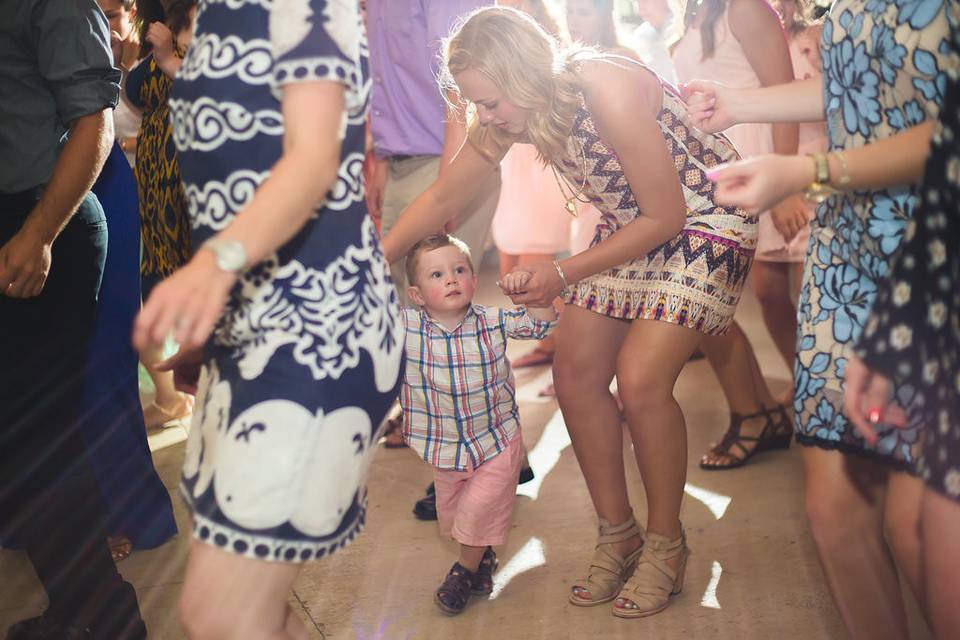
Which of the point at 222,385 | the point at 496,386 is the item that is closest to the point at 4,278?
the point at 222,385

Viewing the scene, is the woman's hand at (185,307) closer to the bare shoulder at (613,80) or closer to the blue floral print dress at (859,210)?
the blue floral print dress at (859,210)

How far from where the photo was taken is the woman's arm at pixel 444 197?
109 inches

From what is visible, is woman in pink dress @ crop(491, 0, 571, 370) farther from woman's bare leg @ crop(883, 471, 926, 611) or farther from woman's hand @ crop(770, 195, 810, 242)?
woman's bare leg @ crop(883, 471, 926, 611)

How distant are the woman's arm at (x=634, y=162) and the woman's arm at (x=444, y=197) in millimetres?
391

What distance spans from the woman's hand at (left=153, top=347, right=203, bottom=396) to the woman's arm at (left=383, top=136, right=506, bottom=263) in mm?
635

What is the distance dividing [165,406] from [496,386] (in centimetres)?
228

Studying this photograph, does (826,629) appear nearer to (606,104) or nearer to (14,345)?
(606,104)

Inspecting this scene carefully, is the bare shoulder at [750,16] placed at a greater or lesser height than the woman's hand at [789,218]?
greater

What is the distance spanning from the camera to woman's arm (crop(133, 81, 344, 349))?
1.36 metres

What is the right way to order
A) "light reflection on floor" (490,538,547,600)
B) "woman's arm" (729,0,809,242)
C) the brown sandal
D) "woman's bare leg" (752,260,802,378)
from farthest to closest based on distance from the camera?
"woman's bare leg" (752,260,802,378)
"woman's arm" (729,0,809,242)
the brown sandal
"light reflection on floor" (490,538,547,600)

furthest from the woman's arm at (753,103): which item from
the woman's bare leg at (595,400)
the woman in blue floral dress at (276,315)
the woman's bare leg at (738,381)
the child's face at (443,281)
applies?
the woman's bare leg at (738,381)

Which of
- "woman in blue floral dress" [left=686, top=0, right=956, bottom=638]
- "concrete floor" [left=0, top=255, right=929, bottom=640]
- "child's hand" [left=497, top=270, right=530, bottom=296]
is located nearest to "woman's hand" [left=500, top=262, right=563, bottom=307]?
"child's hand" [left=497, top=270, right=530, bottom=296]

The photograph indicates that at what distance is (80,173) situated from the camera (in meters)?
2.38

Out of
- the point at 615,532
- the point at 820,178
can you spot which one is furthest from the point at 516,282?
the point at 820,178
